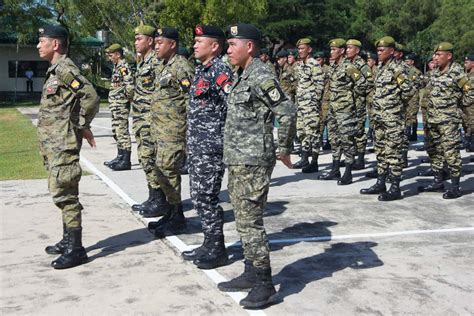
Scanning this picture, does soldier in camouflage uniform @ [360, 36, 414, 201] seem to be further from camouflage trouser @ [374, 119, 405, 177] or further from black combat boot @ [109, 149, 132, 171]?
black combat boot @ [109, 149, 132, 171]

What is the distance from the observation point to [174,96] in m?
6.32

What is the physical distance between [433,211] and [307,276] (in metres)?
3.19

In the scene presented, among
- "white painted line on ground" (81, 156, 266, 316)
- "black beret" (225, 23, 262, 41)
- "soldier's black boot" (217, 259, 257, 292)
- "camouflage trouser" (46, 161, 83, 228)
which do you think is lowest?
"white painted line on ground" (81, 156, 266, 316)

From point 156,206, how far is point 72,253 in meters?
1.91

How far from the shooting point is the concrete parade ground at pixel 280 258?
4.52 metres

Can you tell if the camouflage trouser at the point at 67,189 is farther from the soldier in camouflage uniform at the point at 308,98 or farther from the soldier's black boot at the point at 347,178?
the soldier in camouflage uniform at the point at 308,98

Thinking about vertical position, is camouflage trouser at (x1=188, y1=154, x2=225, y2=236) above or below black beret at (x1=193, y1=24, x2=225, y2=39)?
below

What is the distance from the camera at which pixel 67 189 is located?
17.8 ft

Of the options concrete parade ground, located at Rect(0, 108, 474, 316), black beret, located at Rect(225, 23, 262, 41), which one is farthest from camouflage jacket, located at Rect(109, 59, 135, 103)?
black beret, located at Rect(225, 23, 262, 41)

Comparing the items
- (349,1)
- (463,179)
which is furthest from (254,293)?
(349,1)

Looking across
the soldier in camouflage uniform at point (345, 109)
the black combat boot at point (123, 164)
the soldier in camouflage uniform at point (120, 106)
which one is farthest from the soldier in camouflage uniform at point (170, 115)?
the black combat boot at point (123, 164)

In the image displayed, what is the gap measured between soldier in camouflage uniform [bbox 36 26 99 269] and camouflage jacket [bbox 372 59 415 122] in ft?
14.6

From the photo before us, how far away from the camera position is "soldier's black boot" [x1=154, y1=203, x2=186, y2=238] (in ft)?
20.8

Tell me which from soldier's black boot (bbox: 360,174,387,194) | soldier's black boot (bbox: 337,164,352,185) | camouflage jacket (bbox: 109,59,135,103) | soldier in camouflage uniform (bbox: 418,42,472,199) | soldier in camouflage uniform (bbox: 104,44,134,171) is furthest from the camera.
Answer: soldier in camouflage uniform (bbox: 104,44,134,171)
